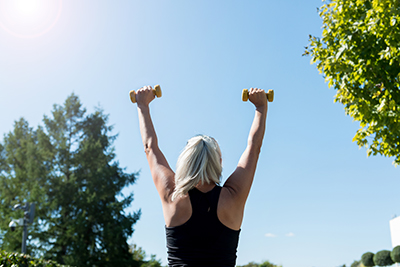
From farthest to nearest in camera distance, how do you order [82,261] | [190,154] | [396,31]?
[82,261] → [396,31] → [190,154]

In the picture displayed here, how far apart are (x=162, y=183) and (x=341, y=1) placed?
7.20 metres

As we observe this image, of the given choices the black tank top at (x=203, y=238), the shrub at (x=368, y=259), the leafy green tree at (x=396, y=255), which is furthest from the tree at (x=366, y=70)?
the shrub at (x=368, y=259)

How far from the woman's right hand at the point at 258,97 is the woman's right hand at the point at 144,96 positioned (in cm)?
61

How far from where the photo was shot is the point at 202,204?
5.18 ft

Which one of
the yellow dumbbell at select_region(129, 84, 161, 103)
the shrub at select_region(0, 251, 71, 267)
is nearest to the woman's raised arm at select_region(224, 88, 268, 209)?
the yellow dumbbell at select_region(129, 84, 161, 103)

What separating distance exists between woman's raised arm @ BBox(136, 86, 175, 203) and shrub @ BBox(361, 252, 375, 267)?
80.4 feet

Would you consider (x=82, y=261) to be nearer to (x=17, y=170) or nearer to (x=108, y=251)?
(x=108, y=251)

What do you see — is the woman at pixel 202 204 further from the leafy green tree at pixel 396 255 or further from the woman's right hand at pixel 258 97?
the leafy green tree at pixel 396 255

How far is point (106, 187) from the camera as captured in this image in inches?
878

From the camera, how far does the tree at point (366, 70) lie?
6.83m

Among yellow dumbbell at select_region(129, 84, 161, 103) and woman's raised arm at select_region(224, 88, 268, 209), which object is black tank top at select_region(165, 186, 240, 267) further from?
yellow dumbbell at select_region(129, 84, 161, 103)

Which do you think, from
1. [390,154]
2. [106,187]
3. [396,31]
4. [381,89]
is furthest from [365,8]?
[106,187]

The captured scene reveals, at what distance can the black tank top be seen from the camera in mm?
1552

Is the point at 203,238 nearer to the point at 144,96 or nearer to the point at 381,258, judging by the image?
the point at 144,96
